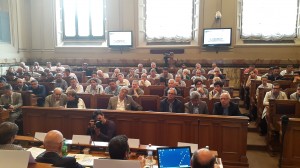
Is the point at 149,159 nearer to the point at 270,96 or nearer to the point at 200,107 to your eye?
the point at 200,107

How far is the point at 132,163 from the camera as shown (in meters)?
2.53

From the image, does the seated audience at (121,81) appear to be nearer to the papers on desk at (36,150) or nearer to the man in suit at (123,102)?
the man in suit at (123,102)

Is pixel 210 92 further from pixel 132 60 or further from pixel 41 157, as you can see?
pixel 132 60

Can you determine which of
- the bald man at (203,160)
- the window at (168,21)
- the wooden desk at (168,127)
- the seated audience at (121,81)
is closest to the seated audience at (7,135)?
the bald man at (203,160)

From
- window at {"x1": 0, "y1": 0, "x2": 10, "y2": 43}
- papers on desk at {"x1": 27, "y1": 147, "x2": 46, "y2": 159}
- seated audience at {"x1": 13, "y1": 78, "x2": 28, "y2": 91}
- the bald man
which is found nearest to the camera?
the bald man

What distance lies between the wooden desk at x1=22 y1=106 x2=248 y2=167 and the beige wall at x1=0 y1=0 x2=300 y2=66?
767 centimetres

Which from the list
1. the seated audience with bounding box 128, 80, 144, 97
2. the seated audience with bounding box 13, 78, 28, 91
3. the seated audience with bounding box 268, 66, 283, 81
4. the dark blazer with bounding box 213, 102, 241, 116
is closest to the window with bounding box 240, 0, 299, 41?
the seated audience with bounding box 268, 66, 283, 81

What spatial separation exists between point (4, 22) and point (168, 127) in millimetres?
10271

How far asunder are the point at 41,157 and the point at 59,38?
471 inches

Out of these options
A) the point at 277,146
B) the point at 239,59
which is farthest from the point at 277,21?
the point at 277,146

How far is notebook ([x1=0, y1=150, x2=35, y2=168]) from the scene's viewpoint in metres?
2.59

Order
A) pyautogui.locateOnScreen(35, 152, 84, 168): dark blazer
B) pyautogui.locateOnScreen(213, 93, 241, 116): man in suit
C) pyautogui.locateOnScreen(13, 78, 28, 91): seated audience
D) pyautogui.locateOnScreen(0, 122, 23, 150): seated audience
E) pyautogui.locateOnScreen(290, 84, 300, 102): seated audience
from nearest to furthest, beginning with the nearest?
1. pyautogui.locateOnScreen(35, 152, 84, 168): dark blazer
2. pyautogui.locateOnScreen(0, 122, 23, 150): seated audience
3. pyautogui.locateOnScreen(213, 93, 241, 116): man in suit
4. pyautogui.locateOnScreen(290, 84, 300, 102): seated audience
5. pyautogui.locateOnScreen(13, 78, 28, 91): seated audience

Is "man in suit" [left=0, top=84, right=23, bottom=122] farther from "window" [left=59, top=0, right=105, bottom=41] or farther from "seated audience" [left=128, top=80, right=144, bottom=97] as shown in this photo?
"window" [left=59, top=0, right=105, bottom=41]

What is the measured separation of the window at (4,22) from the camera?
1208 cm
